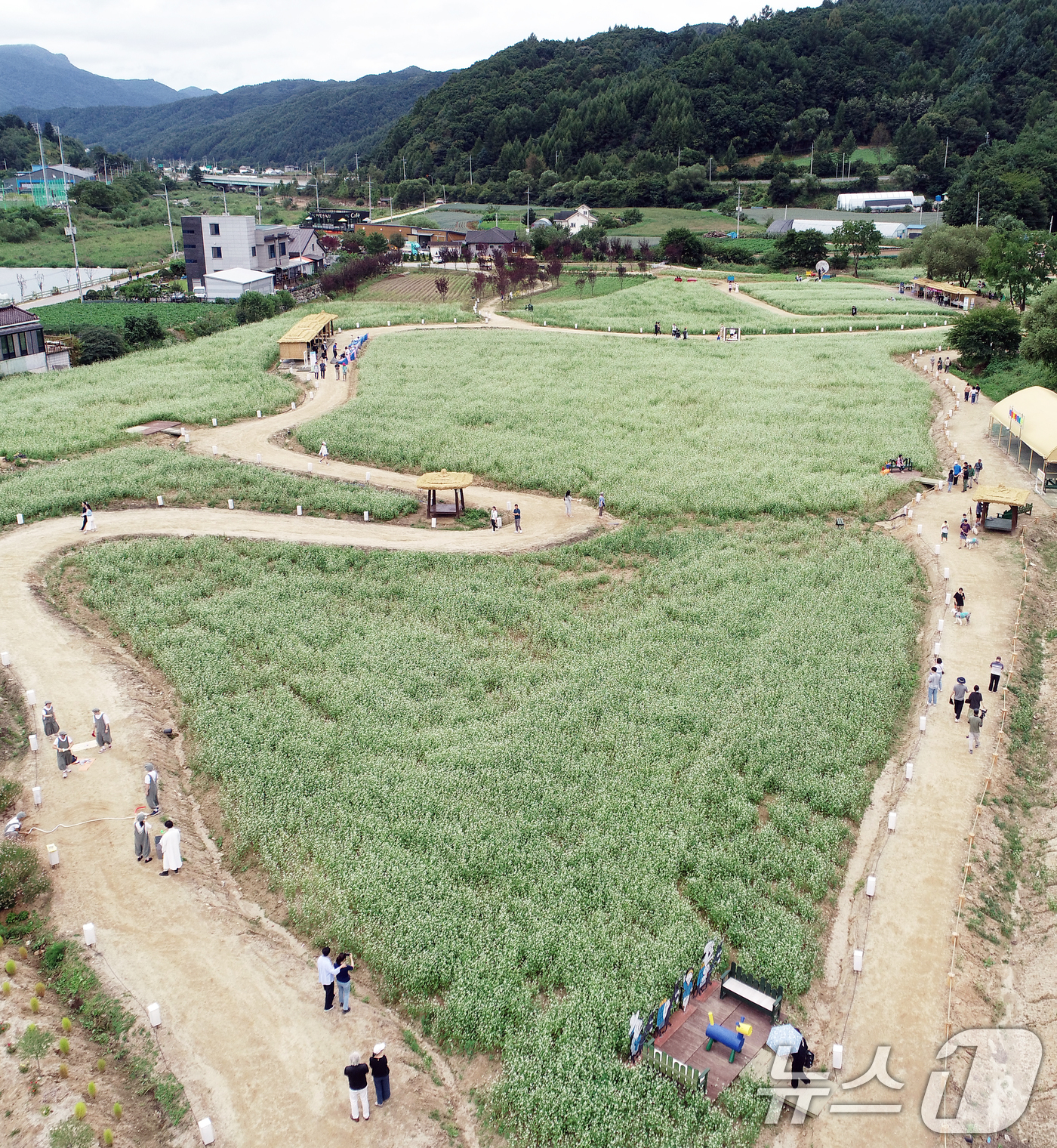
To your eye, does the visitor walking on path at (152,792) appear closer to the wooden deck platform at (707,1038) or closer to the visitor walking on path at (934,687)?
the wooden deck platform at (707,1038)

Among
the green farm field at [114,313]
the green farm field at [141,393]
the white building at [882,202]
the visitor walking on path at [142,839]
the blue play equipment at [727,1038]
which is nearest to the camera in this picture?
the blue play equipment at [727,1038]

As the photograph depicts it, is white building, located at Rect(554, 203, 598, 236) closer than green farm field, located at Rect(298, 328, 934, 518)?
No

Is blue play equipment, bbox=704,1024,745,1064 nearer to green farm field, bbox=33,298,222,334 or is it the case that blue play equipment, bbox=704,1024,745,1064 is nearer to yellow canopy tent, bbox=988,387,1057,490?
yellow canopy tent, bbox=988,387,1057,490

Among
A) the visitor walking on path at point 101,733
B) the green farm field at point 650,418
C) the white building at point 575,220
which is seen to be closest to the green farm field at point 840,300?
the green farm field at point 650,418

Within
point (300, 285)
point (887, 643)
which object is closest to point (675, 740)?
point (887, 643)

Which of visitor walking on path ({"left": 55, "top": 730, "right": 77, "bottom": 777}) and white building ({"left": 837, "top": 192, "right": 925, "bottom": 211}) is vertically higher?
white building ({"left": 837, "top": 192, "right": 925, "bottom": 211})

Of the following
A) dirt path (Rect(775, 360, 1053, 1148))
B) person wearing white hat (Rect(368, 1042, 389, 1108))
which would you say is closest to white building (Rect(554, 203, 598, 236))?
dirt path (Rect(775, 360, 1053, 1148))
